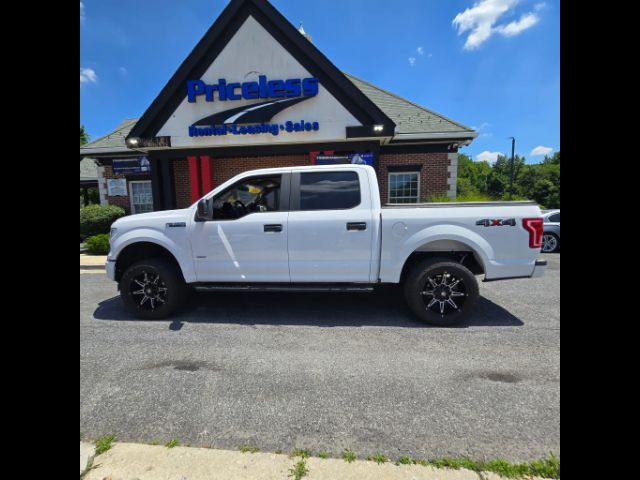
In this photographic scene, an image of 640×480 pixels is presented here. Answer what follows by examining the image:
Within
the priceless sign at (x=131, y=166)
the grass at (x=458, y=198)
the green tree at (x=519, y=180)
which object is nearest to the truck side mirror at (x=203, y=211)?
the grass at (x=458, y=198)

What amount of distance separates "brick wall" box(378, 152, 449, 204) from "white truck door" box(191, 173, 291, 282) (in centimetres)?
830

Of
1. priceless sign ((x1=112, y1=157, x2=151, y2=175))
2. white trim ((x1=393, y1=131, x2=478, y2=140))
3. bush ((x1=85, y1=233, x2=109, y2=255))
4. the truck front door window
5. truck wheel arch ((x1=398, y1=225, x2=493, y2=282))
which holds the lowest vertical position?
bush ((x1=85, y1=233, x2=109, y2=255))

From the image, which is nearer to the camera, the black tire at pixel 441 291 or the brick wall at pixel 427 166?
the black tire at pixel 441 291

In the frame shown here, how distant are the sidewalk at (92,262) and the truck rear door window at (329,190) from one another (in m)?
7.22

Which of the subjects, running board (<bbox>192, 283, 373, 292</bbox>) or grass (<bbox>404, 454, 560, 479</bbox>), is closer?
grass (<bbox>404, 454, 560, 479</bbox>)

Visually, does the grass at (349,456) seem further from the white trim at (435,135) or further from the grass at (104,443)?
the white trim at (435,135)

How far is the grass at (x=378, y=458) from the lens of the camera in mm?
1793

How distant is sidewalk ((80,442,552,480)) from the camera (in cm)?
169

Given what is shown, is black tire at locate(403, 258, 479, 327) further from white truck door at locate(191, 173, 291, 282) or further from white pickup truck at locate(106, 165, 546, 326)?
white truck door at locate(191, 173, 291, 282)

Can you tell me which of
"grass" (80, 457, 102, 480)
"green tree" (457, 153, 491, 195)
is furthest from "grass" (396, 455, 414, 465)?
"green tree" (457, 153, 491, 195)

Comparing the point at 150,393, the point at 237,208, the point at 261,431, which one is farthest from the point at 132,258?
the point at 261,431
